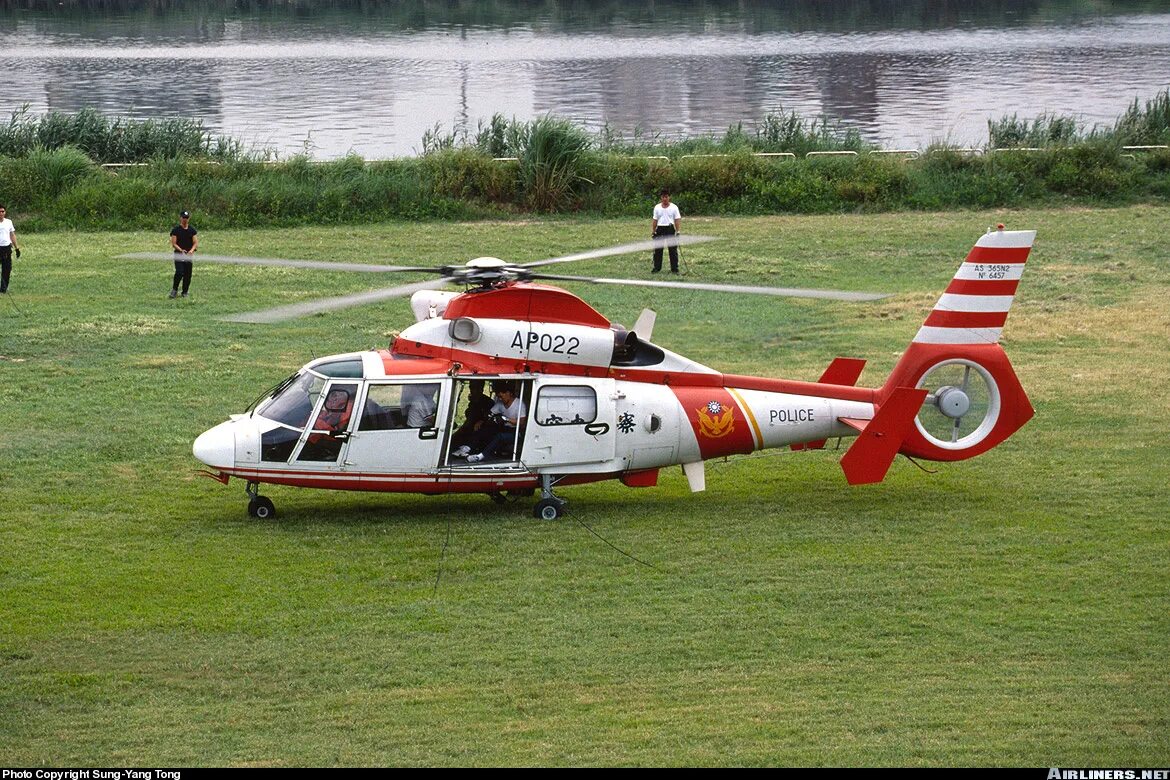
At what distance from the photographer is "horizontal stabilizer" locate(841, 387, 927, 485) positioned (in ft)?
47.5

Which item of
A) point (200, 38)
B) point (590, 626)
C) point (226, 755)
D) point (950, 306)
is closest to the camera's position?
point (226, 755)

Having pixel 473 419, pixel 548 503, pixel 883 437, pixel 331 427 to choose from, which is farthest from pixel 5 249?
pixel 883 437

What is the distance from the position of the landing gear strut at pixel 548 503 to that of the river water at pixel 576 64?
100 ft

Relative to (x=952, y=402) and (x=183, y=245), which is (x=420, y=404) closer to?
(x=952, y=402)

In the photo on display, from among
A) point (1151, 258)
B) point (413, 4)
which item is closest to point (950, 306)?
point (1151, 258)

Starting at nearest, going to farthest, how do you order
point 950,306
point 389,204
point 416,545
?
point 416,545 → point 950,306 → point 389,204

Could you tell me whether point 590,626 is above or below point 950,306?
below

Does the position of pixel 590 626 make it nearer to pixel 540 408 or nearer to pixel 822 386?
pixel 540 408

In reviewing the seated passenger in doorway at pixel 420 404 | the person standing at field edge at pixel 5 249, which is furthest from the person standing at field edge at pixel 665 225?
the seated passenger in doorway at pixel 420 404

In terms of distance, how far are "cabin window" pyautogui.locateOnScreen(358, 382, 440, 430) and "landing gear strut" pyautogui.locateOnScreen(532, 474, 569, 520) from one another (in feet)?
4.40

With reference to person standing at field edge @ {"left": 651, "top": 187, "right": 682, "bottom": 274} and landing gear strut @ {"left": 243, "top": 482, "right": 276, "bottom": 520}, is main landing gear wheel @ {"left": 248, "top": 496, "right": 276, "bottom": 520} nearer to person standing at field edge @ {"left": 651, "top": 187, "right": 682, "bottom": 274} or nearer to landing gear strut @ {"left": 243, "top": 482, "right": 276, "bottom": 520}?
landing gear strut @ {"left": 243, "top": 482, "right": 276, "bottom": 520}

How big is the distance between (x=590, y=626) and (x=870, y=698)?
99.5 inches

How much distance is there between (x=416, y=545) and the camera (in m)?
14.0

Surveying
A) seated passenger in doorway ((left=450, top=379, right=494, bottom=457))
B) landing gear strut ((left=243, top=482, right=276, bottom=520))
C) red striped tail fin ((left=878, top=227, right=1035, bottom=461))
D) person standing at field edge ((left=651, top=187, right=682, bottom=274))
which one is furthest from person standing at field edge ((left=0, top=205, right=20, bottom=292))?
red striped tail fin ((left=878, top=227, right=1035, bottom=461))
